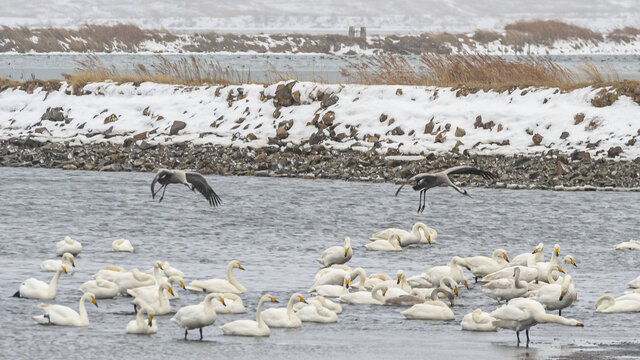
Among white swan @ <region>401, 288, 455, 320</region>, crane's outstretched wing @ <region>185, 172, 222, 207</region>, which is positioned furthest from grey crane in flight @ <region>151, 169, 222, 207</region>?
white swan @ <region>401, 288, 455, 320</region>

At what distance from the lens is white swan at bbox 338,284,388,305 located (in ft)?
58.2

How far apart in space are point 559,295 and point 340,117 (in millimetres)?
22042

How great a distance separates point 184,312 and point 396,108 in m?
22.9

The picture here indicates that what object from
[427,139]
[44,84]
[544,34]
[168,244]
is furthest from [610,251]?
[544,34]

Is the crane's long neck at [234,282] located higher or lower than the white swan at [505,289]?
lower

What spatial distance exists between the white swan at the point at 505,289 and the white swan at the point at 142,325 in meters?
4.99

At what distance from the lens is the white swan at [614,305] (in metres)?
17.0

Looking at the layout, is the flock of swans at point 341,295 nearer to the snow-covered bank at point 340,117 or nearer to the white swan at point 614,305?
the white swan at point 614,305

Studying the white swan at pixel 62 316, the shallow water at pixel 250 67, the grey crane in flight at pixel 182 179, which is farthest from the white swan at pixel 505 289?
the shallow water at pixel 250 67

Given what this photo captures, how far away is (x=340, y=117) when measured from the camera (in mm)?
38219

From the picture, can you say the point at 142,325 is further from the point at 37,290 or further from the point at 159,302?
the point at 37,290

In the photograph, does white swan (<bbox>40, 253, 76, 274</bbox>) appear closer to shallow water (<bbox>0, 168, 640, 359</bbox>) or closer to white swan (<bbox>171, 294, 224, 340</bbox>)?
shallow water (<bbox>0, 168, 640, 359</bbox>)

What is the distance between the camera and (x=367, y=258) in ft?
72.7

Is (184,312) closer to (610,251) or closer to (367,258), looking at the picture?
(367,258)
